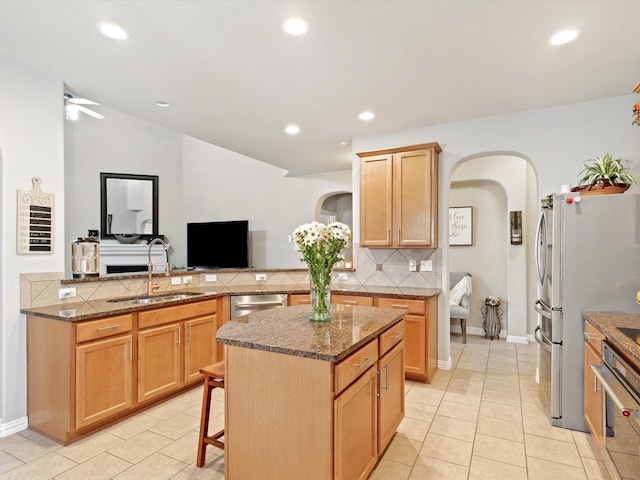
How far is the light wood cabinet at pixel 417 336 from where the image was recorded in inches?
133

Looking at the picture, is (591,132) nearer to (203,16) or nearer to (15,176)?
(203,16)

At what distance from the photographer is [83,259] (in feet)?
10.2

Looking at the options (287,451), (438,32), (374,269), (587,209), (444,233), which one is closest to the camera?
(287,451)

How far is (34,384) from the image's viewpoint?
2580mm

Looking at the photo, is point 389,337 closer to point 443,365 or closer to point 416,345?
point 416,345

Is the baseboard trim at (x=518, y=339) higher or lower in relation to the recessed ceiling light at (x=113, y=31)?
lower

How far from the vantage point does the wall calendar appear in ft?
8.60

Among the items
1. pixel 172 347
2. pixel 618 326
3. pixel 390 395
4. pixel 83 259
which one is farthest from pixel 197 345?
pixel 618 326

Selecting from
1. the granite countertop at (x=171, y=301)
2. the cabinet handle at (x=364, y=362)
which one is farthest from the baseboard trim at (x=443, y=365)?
the cabinet handle at (x=364, y=362)

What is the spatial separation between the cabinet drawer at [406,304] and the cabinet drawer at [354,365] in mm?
1501

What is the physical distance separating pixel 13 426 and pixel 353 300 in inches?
114

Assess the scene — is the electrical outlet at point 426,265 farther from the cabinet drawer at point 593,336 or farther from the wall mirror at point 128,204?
the wall mirror at point 128,204

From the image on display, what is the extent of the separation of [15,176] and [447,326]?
4.11 meters

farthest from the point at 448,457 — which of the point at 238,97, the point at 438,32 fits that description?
Answer: the point at 238,97
